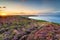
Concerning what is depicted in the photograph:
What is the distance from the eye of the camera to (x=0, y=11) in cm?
146

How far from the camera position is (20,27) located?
1431 millimetres

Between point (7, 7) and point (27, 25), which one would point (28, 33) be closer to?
point (27, 25)

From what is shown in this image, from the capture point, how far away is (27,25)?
143cm

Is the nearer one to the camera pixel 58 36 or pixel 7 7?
pixel 58 36

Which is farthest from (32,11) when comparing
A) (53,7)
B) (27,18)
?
(53,7)

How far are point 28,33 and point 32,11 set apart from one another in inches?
9.0

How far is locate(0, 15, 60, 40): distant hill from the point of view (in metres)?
1.39

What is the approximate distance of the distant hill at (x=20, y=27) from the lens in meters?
1.39

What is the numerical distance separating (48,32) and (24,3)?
388 mm

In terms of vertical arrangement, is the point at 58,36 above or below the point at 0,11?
below

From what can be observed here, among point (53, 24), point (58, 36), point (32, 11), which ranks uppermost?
point (32, 11)

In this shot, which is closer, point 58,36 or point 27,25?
point 58,36

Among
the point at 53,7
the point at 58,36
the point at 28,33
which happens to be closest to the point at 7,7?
the point at 28,33

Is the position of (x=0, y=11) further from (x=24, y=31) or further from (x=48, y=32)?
(x=48, y=32)
